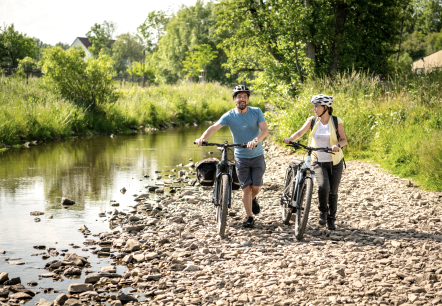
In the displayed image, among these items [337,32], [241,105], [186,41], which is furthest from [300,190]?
[186,41]

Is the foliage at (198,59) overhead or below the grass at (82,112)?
overhead

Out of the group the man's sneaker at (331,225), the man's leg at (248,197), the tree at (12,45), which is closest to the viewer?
the man's sneaker at (331,225)

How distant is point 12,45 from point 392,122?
47.3m

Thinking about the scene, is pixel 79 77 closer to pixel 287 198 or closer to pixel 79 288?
pixel 287 198

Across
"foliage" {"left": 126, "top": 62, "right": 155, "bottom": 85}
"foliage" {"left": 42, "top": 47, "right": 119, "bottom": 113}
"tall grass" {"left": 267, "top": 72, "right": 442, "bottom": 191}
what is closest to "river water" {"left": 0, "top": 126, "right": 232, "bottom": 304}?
"foliage" {"left": 42, "top": 47, "right": 119, "bottom": 113}

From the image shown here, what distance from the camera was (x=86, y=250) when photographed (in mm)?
6641

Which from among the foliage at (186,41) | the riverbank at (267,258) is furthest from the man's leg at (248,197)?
the foliage at (186,41)

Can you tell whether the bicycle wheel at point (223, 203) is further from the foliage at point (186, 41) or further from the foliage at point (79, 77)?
the foliage at point (186, 41)

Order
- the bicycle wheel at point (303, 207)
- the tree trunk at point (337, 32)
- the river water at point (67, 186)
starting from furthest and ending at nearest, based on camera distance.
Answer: the tree trunk at point (337, 32), the river water at point (67, 186), the bicycle wheel at point (303, 207)

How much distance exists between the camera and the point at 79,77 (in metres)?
23.4

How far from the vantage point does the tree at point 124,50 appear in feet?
305

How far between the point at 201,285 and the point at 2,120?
15888 millimetres

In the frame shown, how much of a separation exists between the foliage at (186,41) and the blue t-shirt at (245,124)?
60845 millimetres

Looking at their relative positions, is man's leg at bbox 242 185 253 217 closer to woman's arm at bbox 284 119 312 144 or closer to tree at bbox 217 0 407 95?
woman's arm at bbox 284 119 312 144
